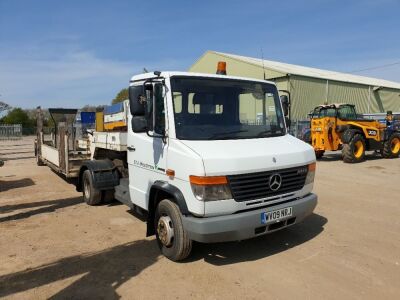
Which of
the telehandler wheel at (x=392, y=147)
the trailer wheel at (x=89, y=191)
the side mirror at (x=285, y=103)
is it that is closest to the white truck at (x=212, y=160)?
the side mirror at (x=285, y=103)

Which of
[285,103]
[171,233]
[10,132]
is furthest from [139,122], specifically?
[10,132]

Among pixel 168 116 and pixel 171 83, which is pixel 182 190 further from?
pixel 171 83

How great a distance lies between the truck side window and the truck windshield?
0.56 ft

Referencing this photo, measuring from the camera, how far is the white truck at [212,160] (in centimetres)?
395

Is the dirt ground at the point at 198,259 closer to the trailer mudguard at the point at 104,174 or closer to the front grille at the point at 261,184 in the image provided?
the trailer mudguard at the point at 104,174

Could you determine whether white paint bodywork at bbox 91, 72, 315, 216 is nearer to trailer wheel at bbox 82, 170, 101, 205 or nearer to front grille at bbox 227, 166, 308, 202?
front grille at bbox 227, 166, 308, 202

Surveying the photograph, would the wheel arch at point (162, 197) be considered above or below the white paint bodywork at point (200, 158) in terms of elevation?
below

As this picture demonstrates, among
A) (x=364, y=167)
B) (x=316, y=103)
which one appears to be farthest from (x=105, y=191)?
(x=316, y=103)

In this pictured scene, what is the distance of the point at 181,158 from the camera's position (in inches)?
161

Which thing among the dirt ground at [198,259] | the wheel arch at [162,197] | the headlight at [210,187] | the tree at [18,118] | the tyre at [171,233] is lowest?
the dirt ground at [198,259]

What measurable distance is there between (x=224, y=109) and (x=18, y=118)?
61263mm

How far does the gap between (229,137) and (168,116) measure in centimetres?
80

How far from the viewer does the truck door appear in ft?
14.5

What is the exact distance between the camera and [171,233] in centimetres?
438
